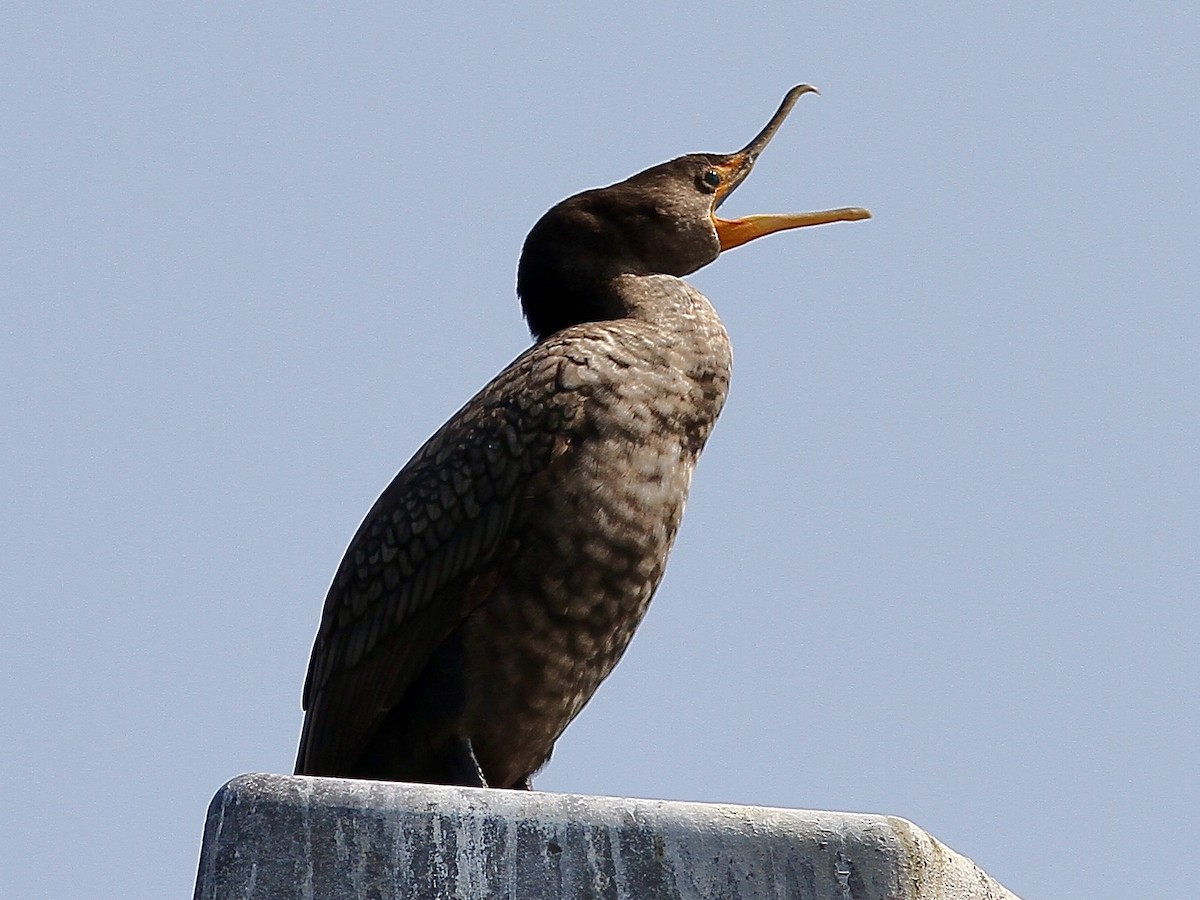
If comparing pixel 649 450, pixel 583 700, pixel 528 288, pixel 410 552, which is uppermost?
pixel 528 288

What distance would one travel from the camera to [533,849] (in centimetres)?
349

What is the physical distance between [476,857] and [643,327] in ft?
9.38

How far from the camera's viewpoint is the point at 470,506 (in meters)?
5.66

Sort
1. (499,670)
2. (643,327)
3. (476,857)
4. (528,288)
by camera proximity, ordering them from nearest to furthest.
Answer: (476,857)
(499,670)
(643,327)
(528,288)

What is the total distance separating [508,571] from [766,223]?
194cm

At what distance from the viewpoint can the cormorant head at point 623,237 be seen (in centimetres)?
645

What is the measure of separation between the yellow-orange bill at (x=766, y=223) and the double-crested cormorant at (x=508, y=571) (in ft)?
3.46

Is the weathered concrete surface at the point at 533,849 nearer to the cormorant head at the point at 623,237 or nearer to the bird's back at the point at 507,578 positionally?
the bird's back at the point at 507,578

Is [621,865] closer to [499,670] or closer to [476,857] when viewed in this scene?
[476,857]

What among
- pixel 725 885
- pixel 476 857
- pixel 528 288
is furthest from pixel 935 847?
pixel 528 288

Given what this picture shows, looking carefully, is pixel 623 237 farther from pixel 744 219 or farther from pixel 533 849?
pixel 533 849

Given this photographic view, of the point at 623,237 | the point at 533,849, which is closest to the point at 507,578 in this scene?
the point at 623,237

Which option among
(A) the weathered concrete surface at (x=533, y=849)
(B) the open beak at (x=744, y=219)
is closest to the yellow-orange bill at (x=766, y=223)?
(B) the open beak at (x=744, y=219)

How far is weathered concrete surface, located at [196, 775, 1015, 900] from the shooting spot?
3.46 m
